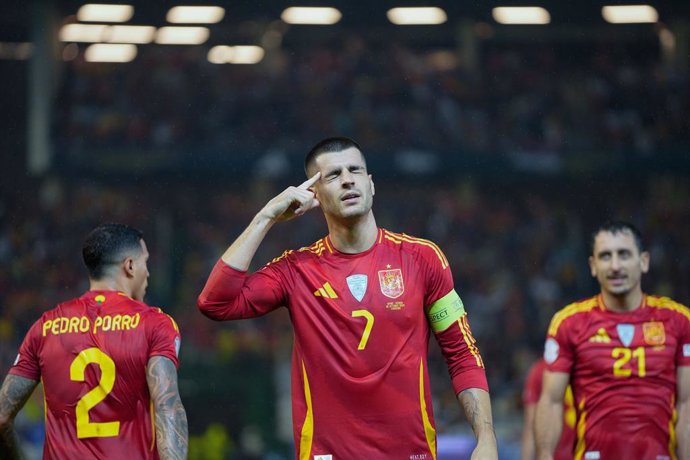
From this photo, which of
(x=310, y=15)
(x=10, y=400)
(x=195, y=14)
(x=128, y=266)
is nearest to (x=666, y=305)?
(x=128, y=266)

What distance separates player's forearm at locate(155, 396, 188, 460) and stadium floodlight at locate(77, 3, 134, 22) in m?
14.6

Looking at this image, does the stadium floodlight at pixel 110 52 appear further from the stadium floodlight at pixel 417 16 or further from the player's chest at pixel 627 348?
the player's chest at pixel 627 348

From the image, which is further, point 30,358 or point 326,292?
point 30,358

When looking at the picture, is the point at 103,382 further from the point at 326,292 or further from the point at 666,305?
the point at 666,305

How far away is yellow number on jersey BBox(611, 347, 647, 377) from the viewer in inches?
234

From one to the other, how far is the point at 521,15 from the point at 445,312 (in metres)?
16.0

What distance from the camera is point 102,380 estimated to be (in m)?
4.71

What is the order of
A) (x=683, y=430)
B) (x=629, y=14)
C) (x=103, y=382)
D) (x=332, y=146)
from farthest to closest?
(x=629, y=14) → (x=683, y=430) → (x=332, y=146) → (x=103, y=382)

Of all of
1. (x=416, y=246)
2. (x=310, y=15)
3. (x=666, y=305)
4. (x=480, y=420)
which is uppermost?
(x=310, y=15)

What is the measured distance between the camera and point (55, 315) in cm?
493

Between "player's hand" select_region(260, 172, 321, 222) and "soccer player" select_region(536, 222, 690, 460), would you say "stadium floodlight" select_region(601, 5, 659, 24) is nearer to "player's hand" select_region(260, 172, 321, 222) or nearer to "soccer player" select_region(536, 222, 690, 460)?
"soccer player" select_region(536, 222, 690, 460)

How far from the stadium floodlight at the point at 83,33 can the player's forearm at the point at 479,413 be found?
632 inches

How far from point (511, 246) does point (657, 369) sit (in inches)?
516

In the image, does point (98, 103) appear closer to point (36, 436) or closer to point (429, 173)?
point (429, 173)
